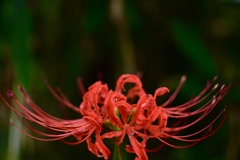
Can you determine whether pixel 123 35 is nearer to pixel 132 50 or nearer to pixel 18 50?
pixel 132 50

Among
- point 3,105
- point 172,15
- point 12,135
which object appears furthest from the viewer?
point 172,15

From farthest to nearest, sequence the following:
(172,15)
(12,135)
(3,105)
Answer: (172,15), (3,105), (12,135)

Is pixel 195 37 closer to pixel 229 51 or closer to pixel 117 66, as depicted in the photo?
pixel 229 51

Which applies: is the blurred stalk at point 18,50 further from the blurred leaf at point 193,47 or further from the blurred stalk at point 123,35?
the blurred leaf at point 193,47

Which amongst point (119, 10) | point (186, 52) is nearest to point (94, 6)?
point (119, 10)

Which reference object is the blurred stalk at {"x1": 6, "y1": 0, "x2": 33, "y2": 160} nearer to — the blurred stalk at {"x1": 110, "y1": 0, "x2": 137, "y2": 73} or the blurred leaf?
the blurred stalk at {"x1": 110, "y1": 0, "x2": 137, "y2": 73}

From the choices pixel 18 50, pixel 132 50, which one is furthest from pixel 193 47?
pixel 18 50

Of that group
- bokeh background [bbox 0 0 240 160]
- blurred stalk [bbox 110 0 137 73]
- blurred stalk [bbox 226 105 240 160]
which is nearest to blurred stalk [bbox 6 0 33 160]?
bokeh background [bbox 0 0 240 160]

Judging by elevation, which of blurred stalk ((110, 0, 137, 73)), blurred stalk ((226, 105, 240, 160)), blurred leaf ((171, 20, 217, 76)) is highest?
blurred stalk ((110, 0, 137, 73))
